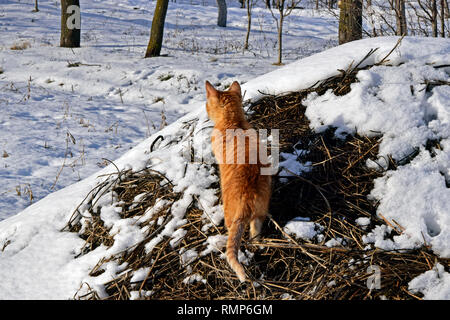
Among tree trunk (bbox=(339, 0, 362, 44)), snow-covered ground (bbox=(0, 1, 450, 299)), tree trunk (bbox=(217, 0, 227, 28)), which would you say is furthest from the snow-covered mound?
tree trunk (bbox=(217, 0, 227, 28))

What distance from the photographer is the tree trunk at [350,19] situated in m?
7.18

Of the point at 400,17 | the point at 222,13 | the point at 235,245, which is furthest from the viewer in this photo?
the point at 222,13

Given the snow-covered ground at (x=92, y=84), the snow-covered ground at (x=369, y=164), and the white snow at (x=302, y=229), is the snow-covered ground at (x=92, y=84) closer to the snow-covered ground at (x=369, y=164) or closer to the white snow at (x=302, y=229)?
the snow-covered ground at (x=369, y=164)

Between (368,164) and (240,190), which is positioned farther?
(368,164)

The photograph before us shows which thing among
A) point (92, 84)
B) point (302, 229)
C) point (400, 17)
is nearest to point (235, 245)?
point (302, 229)

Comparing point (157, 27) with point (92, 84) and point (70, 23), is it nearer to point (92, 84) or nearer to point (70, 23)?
point (92, 84)

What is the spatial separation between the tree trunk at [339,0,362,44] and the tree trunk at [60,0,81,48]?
28.2 feet

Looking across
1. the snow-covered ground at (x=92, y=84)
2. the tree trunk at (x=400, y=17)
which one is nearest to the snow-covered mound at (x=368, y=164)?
the snow-covered ground at (x=92, y=84)

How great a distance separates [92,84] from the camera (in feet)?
29.3

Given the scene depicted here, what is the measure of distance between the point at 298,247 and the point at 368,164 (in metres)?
0.78

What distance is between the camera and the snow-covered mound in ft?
6.64

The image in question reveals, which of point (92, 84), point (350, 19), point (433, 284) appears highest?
point (350, 19)

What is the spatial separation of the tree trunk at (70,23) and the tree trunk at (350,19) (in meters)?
8.58
